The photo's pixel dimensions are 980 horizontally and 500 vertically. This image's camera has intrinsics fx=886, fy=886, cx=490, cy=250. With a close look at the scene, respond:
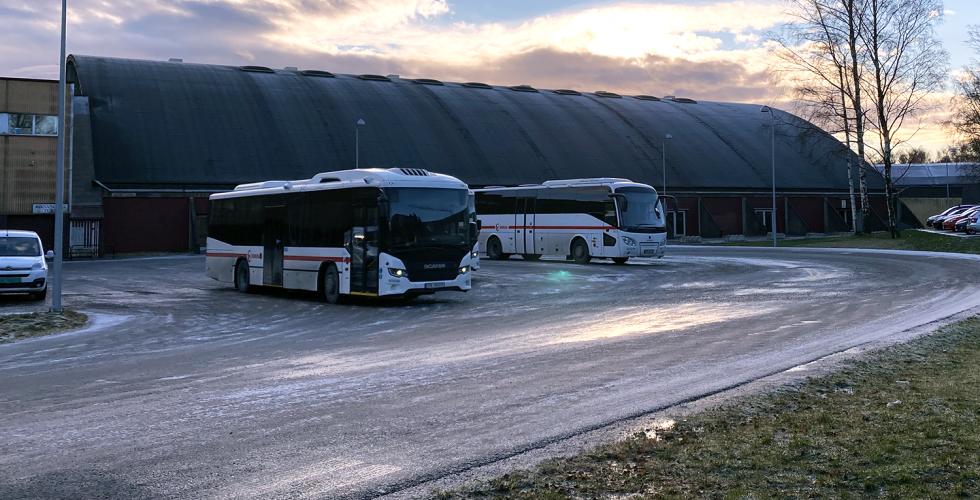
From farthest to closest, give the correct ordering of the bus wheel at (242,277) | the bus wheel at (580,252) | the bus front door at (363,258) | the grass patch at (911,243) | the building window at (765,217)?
the building window at (765,217) < the grass patch at (911,243) < the bus wheel at (580,252) < the bus wheel at (242,277) < the bus front door at (363,258)

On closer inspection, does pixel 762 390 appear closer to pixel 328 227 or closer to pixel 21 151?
pixel 328 227

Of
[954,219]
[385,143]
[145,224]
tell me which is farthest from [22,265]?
[954,219]

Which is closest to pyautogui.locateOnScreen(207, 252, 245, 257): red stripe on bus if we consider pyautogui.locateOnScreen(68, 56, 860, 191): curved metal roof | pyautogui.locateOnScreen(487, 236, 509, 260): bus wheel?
pyautogui.locateOnScreen(487, 236, 509, 260): bus wheel

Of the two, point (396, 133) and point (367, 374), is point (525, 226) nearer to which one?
point (396, 133)

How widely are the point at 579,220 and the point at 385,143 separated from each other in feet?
87.0

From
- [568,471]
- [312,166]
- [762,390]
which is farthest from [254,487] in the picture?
[312,166]

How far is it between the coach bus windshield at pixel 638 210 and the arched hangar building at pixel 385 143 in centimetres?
1504

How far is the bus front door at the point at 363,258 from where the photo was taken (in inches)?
795

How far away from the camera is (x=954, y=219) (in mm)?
64500

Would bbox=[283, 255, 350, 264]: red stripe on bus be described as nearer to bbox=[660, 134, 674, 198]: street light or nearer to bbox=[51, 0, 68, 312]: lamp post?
bbox=[51, 0, 68, 312]: lamp post

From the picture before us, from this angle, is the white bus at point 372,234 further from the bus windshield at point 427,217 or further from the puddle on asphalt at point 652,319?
the puddle on asphalt at point 652,319

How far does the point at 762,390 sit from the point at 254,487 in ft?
17.9

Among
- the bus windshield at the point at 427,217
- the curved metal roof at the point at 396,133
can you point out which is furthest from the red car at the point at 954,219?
the bus windshield at the point at 427,217

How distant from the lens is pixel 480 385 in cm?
980
